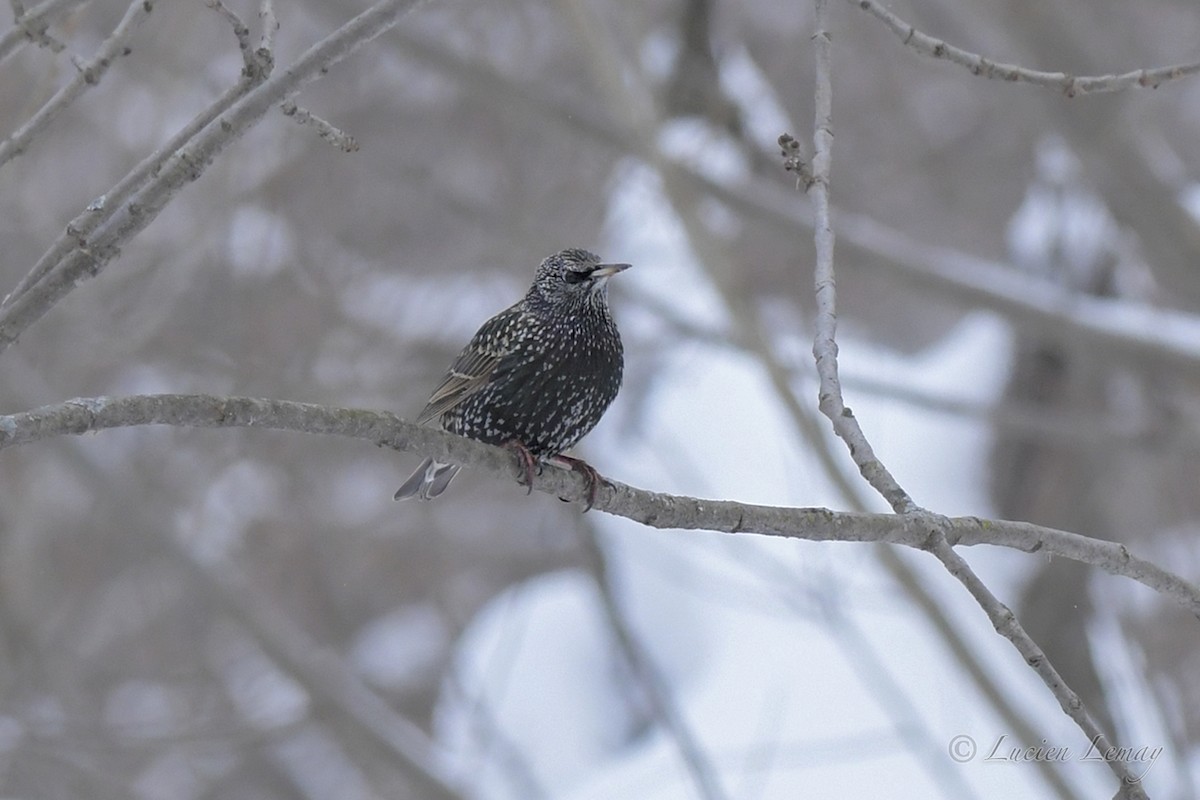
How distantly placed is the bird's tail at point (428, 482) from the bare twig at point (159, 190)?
6.94 ft

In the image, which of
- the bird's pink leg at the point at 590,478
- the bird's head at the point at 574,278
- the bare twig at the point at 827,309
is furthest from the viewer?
the bird's head at the point at 574,278

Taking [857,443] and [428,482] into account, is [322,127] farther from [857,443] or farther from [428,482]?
[428,482]

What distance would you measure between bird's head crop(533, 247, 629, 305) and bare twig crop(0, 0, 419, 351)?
6.42 ft

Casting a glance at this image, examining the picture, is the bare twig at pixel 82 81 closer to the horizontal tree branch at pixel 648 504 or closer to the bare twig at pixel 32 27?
the bare twig at pixel 32 27

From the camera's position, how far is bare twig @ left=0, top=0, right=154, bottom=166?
2.58m

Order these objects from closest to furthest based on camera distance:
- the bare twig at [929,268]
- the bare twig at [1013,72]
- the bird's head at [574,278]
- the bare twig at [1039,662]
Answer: the bare twig at [1039,662] < the bare twig at [1013,72] < the bird's head at [574,278] < the bare twig at [929,268]

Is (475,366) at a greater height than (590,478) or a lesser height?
greater

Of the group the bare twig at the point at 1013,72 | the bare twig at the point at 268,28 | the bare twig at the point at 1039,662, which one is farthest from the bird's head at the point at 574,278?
the bare twig at the point at 1039,662

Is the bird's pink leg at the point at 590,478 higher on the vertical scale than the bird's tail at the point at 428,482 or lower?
lower

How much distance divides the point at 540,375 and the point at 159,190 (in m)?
1.90

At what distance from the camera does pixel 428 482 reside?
4598mm

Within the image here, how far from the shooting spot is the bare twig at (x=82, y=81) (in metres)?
2.58

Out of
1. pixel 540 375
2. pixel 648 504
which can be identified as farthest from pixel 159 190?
pixel 540 375

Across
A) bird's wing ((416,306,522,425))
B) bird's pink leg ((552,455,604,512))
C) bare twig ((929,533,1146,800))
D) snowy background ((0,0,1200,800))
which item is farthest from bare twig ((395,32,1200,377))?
bare twig ((929,533,1146,800))
